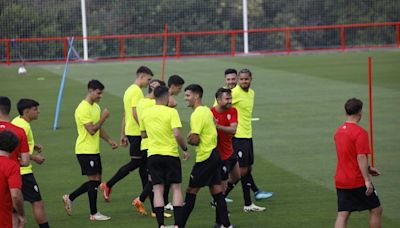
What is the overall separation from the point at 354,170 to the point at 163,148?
107 inches

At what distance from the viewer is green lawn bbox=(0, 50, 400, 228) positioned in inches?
548

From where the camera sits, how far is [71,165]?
18453mm

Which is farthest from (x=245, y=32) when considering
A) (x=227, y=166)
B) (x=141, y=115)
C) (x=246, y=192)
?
(x=227, y=166)

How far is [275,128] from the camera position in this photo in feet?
73.7

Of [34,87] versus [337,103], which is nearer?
[337,103]

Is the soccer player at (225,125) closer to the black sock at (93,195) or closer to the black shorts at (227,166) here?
the black shorts at (227,166)

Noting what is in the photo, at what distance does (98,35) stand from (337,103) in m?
23.6

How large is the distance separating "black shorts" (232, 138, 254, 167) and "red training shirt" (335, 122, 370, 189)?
3.36m

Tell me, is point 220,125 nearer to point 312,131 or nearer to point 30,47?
point 312,131

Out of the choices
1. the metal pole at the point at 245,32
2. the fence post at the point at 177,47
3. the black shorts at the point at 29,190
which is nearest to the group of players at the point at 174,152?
the black shorts at the point at 29,190

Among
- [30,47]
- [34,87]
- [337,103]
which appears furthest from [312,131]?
[30,47]

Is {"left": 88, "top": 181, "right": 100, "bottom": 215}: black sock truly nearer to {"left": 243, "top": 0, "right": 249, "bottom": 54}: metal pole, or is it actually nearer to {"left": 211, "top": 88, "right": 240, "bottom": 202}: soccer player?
{"left": 211, "top": 88, "right": 240, "bottom": 202}: soccer player

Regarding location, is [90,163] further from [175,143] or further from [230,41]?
[230,41]

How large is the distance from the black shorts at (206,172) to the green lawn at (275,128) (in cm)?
105
